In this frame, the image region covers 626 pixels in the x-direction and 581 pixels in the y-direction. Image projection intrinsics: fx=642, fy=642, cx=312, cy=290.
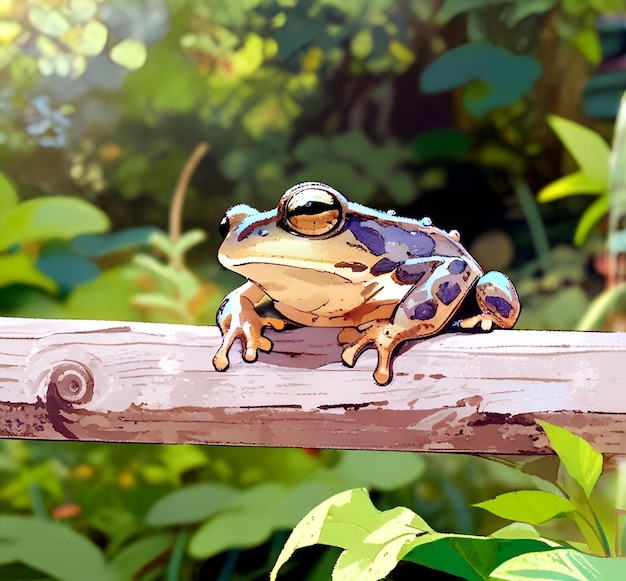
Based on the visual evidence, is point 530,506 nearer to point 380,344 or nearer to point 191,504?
point 380,344

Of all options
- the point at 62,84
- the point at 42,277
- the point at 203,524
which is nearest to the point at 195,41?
the point at 62,84

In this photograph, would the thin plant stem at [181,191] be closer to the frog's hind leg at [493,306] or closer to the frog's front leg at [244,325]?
the frog's front leg at [244,325]

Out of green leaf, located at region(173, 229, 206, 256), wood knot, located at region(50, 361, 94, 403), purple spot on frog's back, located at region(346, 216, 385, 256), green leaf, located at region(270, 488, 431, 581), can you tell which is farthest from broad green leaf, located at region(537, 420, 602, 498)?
green leaf, located at region(173, 229, 206, 256)

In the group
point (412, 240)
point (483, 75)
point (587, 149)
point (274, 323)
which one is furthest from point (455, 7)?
point (274, 323)

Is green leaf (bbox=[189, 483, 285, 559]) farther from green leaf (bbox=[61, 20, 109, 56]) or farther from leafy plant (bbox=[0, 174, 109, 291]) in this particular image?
green leaf (bbox=[61, 20, 109, 56])

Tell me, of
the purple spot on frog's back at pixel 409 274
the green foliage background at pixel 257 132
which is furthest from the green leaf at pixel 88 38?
the purple spot on frog's back at pixel 409 274

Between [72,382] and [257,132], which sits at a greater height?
[257,132]
